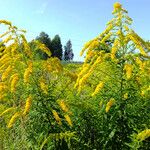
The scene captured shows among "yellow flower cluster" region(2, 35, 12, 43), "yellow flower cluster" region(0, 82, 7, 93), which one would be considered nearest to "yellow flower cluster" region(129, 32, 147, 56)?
"yellow flower cluster" region(2, 35, 12, 43)

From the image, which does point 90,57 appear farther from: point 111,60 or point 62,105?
point 62,105

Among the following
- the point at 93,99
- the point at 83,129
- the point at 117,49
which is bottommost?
the point at 83,129

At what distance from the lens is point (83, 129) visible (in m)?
6.91

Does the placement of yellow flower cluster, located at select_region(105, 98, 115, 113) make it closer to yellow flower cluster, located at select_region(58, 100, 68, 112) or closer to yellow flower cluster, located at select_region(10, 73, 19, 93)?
yellow flower cluster, located at select_region(58, 100, 68, 112)

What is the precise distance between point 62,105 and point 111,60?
1.00 metres

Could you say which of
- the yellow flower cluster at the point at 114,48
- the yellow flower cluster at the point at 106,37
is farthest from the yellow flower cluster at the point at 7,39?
the yellow flower cluster at the point at 114,48

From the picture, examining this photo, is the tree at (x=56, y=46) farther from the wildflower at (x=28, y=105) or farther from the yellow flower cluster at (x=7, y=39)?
the wildflower at (x=28, y=105)

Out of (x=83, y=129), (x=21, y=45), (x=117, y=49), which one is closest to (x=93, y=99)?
(x=83, y=129)

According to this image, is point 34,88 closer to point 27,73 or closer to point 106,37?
point 27,73

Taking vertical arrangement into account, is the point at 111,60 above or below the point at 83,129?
above

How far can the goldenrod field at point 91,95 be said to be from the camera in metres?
6.32

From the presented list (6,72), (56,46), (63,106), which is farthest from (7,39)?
(56,46)

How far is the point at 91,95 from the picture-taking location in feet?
21.3

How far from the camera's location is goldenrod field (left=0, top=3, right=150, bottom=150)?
6.32 metres
